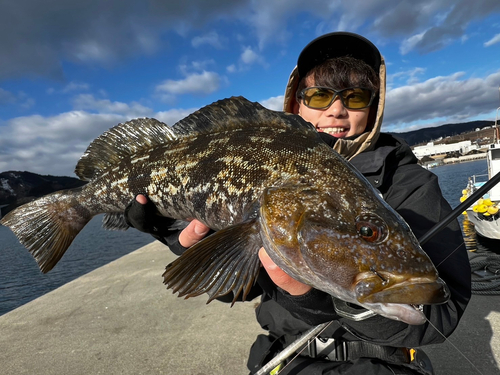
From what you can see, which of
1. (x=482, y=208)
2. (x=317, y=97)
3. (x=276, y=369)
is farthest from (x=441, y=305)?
(x=482, y=208)

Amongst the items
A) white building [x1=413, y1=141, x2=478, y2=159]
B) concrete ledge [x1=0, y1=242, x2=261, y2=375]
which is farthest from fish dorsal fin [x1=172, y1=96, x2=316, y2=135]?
white building [x1=413, y1=141, x2=478, y2=159]

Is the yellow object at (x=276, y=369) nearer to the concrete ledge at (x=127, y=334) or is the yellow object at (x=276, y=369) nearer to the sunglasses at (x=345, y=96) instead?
the concrete ledge at (x=127, y=334)

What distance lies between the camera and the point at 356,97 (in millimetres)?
3176

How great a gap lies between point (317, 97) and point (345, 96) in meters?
0.29

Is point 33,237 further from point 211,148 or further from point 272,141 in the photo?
point 272,141

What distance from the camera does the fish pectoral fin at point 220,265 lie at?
6.43 feet

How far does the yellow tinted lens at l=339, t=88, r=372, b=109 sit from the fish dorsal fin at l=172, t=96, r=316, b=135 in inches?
41.9

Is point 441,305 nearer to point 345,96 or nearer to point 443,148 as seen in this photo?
point 345,96

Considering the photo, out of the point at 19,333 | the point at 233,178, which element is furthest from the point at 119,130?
the point at 19,333

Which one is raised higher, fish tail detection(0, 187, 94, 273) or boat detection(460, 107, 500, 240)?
fish tail detection(0, 187, 94, 273)

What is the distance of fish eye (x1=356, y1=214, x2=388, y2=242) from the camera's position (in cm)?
165

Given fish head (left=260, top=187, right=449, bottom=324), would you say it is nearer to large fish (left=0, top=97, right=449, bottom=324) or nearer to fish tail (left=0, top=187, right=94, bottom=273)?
large fish (left=0, top=97, right=449, bottom=324)

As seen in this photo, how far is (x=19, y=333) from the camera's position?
5297 millimetres

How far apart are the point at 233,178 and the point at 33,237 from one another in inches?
101
